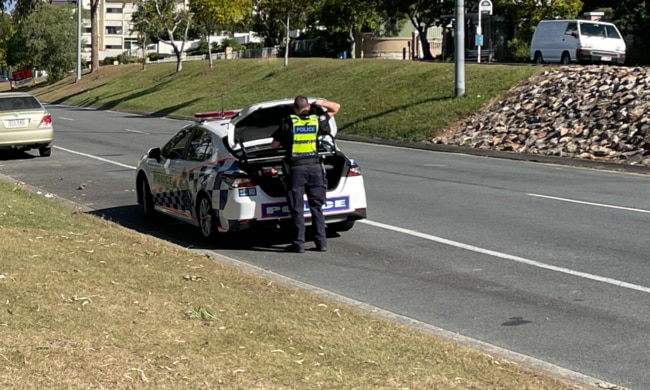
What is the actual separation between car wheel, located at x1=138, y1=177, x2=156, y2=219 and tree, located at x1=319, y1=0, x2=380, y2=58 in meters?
49.7

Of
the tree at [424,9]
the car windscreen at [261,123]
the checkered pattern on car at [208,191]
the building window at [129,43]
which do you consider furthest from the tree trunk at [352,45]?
the building window at [129,43]

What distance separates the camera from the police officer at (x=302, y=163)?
1072 centimetres

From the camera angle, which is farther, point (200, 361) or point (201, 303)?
point (201, 303)

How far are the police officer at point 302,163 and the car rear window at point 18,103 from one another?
14.6m

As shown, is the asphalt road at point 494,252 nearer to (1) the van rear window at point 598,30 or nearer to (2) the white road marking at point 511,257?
(2) the white road marking at point 511,257

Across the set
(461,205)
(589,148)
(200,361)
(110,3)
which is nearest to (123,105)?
(589,148)

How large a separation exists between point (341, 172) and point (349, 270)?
73.0 inches

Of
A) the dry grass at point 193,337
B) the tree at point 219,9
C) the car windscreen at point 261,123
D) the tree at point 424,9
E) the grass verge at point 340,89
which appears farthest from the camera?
the tree at point 424,9

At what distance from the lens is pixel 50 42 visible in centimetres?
8375

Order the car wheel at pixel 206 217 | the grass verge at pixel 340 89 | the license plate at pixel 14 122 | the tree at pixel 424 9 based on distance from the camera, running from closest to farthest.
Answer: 1. the car wheel at pixel 206 217
2. the license plate at pixel 14 122
3. the grass verge at pixel 340 89
4. the tree at pixel 424 9

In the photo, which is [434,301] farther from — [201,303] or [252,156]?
[252,156]

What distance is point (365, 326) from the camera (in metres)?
7.19

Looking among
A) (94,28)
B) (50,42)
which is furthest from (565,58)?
(50,42)

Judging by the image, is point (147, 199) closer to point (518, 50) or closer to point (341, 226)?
point (341, 226)
